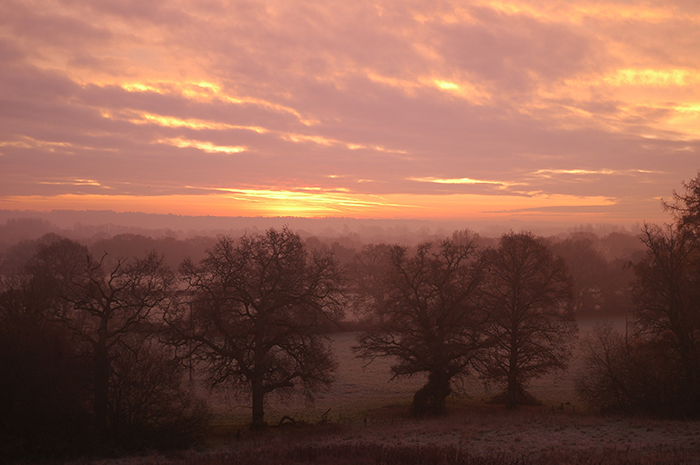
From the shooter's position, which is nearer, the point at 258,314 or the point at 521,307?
the point at 258,314

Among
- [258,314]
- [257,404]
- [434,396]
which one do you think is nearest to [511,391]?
[434,396]

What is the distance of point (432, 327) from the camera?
97.9ft

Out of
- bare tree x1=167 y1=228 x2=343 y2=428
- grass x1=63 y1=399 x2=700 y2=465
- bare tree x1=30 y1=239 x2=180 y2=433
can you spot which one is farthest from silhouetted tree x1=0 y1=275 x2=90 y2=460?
bare tree x1=167 y1=228 x2=343 y2=428

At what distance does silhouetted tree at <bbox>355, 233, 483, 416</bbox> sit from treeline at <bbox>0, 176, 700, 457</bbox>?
0.09 meters

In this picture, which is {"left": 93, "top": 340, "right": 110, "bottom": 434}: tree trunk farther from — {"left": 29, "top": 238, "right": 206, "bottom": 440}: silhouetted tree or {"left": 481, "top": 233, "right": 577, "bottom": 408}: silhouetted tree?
{"left": 481, "top": 233, "right": 577, "bottom": 408}: silhouetted tree

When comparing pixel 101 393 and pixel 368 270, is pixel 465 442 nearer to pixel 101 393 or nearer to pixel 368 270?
pixel 101 393

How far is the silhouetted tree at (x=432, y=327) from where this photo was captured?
28.0 m

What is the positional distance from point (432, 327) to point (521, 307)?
21.5 ft

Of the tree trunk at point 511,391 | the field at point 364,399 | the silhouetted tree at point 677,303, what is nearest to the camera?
the silhouetted tree at point 677,303

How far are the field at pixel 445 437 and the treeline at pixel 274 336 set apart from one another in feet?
7.68

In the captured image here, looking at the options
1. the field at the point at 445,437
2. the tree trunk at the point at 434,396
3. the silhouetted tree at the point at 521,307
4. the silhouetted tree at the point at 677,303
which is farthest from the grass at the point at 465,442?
the silhouetted tree at the point at 677,303

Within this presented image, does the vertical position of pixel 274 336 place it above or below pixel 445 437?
above

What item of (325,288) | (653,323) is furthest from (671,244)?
(325,288)

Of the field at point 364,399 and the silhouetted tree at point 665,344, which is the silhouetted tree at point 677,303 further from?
the field at point 364,399
